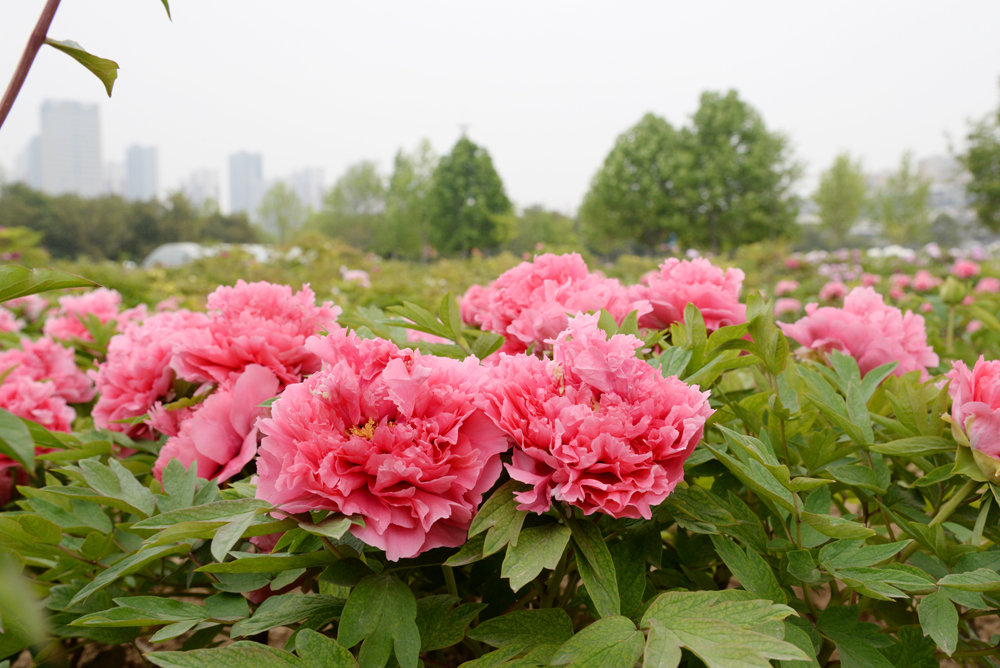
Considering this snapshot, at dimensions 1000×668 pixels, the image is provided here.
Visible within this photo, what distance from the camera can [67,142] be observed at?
102 metres

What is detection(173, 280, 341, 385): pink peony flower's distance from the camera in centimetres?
108

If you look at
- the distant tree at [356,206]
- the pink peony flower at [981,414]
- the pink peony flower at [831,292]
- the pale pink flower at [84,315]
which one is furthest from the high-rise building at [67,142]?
the pink peony flower at [981,414]

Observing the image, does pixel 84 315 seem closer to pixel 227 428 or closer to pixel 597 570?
pixel 227 428

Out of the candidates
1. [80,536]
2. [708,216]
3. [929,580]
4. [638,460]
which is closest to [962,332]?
[929,580]

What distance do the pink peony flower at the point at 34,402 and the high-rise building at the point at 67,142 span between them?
403ft

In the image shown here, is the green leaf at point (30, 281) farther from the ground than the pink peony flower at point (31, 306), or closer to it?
farther from the ground

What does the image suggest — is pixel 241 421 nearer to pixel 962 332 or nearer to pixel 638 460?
pixel 638 460

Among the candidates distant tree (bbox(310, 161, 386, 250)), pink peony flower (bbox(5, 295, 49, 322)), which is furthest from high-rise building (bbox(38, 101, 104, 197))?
pink peony flower (bbox(5, 295, 49, 322))

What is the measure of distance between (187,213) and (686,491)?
1961 inches

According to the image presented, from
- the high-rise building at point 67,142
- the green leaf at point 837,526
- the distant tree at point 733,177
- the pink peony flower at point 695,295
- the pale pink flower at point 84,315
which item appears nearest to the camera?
the green leaf at point 837,526

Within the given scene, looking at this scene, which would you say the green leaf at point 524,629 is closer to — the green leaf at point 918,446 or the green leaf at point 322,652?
the green leaf at point 322,652

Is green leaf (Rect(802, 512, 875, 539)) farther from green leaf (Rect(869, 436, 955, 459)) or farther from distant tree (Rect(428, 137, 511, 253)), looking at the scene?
distant tree (Rect(428, 137, 511, 253))

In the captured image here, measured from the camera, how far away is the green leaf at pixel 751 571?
0.77m

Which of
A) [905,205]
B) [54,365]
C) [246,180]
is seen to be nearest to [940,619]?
[54,365]
